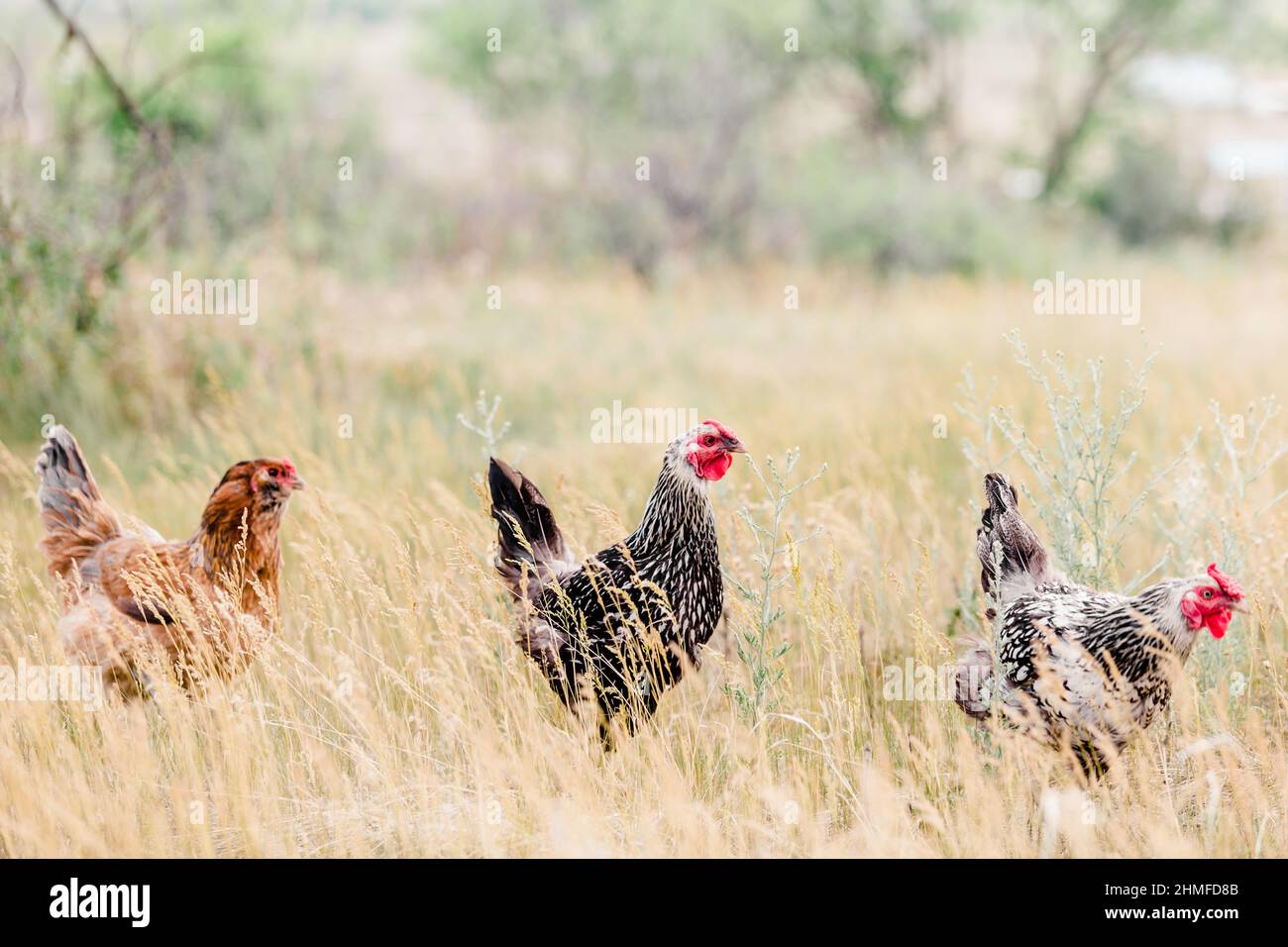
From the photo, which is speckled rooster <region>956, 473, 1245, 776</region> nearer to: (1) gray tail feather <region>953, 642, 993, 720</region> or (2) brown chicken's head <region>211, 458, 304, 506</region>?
(1) gray tail feather <region>953, 642, 993, 720</region>

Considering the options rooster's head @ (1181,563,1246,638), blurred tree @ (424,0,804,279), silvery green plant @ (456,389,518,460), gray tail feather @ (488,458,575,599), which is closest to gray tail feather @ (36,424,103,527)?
silvery green plant @ (456,389,518,460)

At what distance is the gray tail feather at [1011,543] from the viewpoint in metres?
4.52

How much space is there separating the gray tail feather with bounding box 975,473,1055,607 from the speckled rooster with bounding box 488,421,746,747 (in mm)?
1048

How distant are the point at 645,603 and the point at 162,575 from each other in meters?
1.77

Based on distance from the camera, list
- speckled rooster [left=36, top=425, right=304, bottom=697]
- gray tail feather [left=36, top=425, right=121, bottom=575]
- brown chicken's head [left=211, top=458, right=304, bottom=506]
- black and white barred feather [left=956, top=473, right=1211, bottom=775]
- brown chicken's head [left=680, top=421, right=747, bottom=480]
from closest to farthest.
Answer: black and white barred feather [left=956, top=473, right=1211, bottom=775], brown chicken's head [left=680, top=421, right=747, bottom=480], speckled rooster [left=36, top=425, right=304, bottom=697], brown chicken's head [left=211, top=458, right=304, bottom=506], gray tail feather [left=36, top=425, right=121, bottom=575]

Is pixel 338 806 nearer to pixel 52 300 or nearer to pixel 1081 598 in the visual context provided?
pixel 1081 598

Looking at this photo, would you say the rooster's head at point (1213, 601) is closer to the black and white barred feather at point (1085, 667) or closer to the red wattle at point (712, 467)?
the black and white barred feather at point (1085, 667)

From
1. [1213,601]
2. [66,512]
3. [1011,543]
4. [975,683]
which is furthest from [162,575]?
[1213,601]

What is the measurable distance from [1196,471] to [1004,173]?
70.4 ft

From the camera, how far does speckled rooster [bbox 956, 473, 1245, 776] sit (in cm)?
382

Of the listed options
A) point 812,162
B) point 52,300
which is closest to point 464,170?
point 812,162

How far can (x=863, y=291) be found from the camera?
630 inches

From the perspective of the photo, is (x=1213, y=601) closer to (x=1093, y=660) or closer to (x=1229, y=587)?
(x=1229, y=587)

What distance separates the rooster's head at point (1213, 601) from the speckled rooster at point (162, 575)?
10.2 ft
